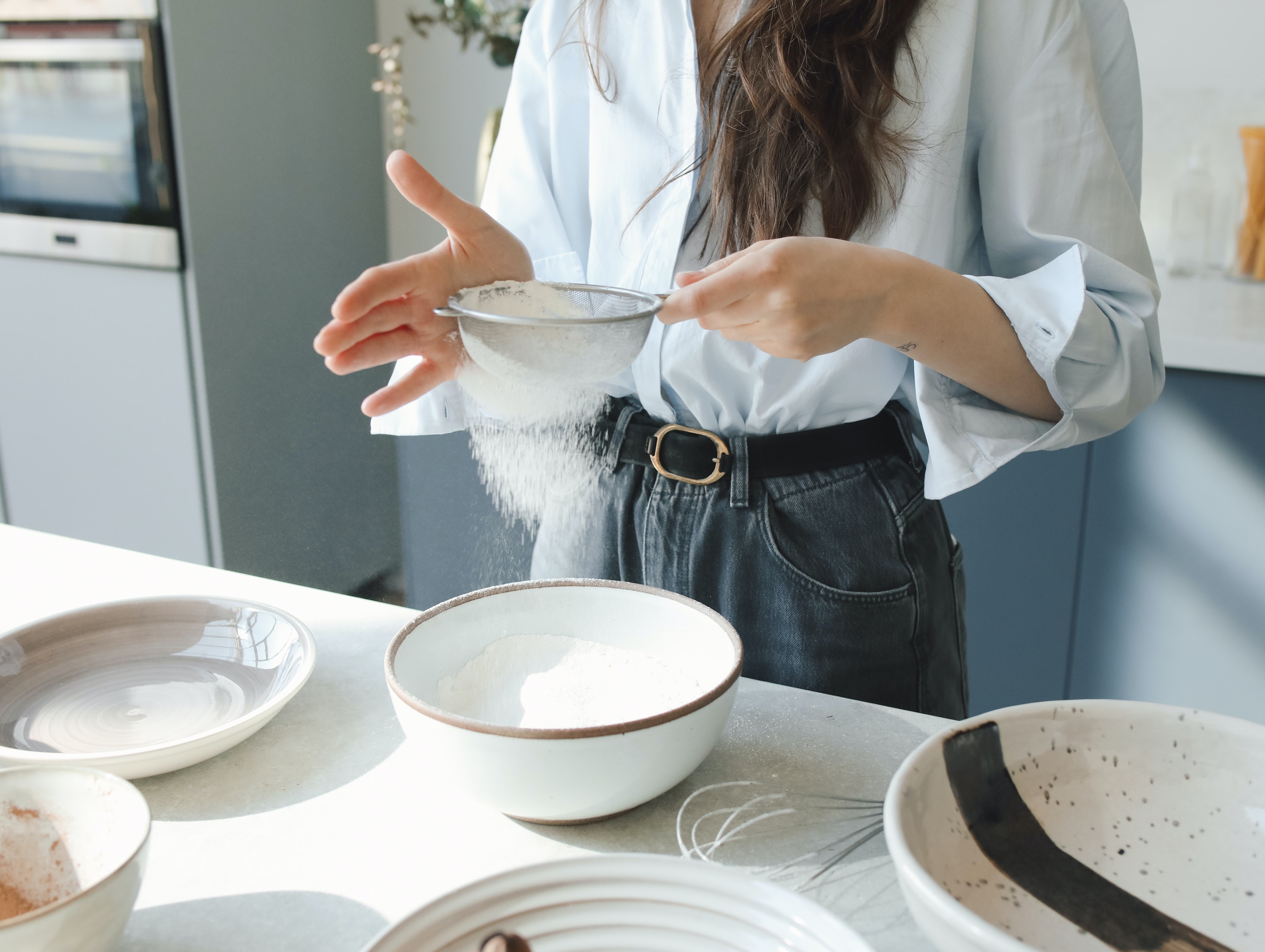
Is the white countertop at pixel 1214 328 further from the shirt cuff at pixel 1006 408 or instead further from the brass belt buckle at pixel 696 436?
the brass belt buckle at pixel 696 436

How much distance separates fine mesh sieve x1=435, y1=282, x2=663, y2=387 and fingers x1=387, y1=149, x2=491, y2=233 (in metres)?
0.06

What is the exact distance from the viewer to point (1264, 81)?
2.08 meters

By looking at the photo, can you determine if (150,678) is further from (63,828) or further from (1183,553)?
(1183,553)

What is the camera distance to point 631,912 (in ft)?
1.62

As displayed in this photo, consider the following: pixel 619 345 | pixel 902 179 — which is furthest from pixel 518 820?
pixel 902 179

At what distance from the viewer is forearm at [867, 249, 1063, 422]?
811 mm

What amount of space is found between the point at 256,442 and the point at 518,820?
2181mm

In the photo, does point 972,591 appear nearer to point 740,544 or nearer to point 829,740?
point 740,544

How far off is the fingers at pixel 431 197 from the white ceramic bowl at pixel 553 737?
13.2 inches

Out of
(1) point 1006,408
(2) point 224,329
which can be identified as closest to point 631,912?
(1) point 1006,408

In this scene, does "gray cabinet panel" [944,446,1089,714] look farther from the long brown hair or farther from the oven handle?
the oven handle

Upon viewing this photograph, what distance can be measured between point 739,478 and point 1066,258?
0.35m

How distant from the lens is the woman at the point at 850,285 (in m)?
0.87

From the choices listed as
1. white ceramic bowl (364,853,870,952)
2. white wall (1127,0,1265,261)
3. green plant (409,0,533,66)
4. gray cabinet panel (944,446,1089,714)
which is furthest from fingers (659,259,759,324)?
white wall (1127,0,1265,261)
